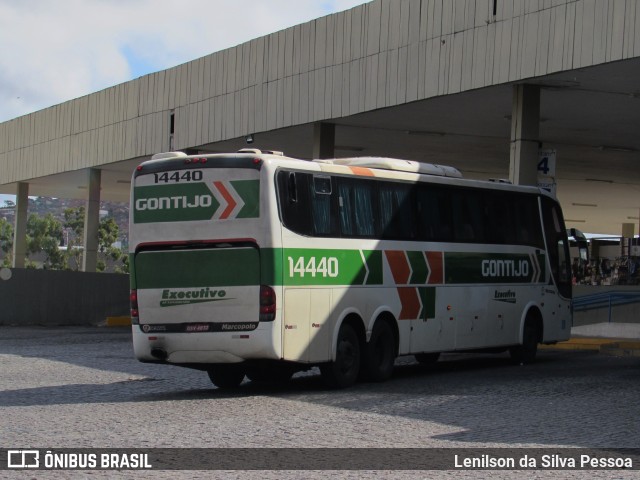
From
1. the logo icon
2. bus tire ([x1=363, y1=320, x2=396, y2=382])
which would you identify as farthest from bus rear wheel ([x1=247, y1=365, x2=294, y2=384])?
the logo icon

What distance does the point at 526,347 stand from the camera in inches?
897

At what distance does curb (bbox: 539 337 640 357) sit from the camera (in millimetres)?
26141

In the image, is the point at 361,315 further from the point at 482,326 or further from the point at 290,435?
the point at 290,435

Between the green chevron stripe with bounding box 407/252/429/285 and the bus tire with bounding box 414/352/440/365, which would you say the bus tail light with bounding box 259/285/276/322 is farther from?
the bus tire with bounding box 414/352/440/365

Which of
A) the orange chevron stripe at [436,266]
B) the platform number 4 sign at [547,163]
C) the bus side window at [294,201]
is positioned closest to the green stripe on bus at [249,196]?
the bus side window at [294,201]

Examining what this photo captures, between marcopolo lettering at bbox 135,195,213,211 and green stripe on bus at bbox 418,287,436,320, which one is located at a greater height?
marcopolo lettering at bbox 135,195,213,211

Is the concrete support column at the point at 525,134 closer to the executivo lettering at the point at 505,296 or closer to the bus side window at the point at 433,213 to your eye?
the executivo lettering at the point at 505,296

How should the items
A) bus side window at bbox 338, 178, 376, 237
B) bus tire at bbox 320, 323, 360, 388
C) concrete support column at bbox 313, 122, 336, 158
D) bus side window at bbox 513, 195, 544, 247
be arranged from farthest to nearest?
concrete support column at bbox 313, 122, 336, 158 → bus side window at bbox 513, 195, 544, 247 → bus side window at bbox 338, 178, 376, 237 → bus tire at bbox 320, 323, 360, 388

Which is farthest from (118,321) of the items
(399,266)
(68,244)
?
(68,244)

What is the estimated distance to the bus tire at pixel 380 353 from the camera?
18141 millimetres

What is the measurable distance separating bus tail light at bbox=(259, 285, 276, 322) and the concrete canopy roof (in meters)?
8.97

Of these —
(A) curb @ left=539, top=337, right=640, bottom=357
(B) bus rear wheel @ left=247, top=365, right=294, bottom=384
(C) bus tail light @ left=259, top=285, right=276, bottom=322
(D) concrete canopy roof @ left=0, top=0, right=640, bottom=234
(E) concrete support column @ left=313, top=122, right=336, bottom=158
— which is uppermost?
(D) concrete canopy roof @ left=0, top=0, right=640, bottom=234

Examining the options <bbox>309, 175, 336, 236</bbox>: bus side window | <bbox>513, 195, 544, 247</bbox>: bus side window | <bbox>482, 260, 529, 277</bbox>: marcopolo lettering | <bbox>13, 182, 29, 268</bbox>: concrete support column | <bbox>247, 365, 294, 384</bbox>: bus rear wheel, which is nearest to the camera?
<bbox>309, 175, 336, 236</bbox>: bus side window

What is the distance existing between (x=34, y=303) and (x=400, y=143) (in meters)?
13.8
